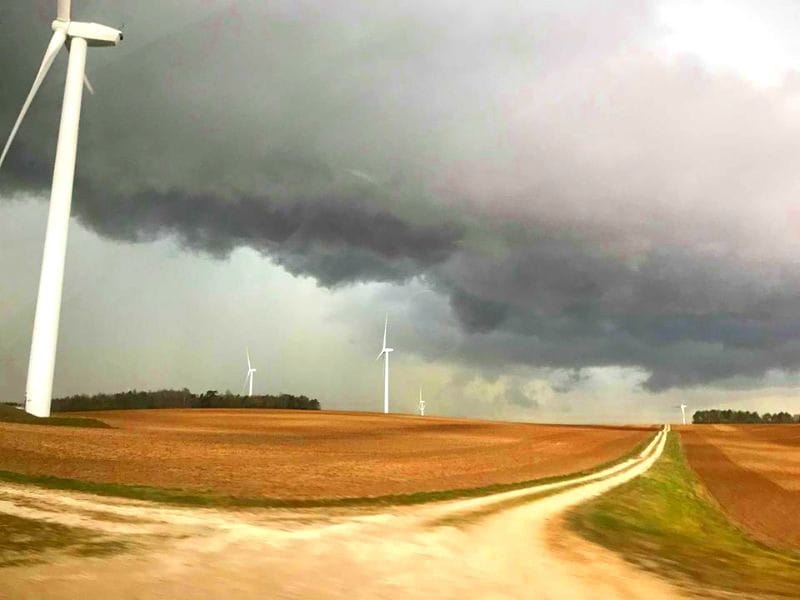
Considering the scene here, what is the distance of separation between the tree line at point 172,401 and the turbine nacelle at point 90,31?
8146 centimetres

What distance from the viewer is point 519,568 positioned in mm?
12531

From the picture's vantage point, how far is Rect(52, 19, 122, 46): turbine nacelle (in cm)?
5338

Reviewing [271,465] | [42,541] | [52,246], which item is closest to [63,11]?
[52,246]

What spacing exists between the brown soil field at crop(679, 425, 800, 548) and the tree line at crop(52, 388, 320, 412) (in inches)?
3837

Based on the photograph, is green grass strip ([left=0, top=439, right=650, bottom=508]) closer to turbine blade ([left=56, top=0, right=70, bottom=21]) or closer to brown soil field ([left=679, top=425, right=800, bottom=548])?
brown soil field ([left=679, top=425, right=800, bottom=548])

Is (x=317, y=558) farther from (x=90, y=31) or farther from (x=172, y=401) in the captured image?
(x=172, y=401)

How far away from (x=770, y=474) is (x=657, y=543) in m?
36.0

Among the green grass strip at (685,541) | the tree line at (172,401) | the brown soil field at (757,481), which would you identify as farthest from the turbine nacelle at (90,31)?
the tree line at (172,401)

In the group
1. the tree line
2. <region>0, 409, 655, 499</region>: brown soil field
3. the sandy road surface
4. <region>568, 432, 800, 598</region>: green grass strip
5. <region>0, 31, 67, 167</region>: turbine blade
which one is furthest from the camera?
the tree line

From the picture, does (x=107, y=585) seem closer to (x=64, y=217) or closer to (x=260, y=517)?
(x=260, y=517)

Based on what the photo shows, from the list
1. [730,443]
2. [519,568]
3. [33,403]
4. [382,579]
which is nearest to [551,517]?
[519,568]

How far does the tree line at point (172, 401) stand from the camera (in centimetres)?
12900

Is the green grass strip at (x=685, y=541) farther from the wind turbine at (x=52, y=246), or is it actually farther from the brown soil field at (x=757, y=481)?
the wind turbine at (x=52, y=246)

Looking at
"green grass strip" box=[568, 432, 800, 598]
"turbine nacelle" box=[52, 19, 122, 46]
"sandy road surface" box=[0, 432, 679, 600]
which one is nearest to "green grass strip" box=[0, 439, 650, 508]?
"sandy road surface" box=[0, 432, 679, 600]
